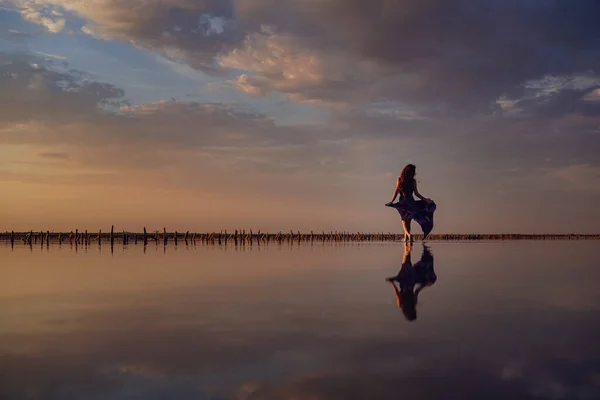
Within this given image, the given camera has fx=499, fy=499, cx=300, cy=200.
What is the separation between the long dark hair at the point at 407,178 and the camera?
2280cm

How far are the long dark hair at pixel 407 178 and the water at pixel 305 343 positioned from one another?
12336 millimetres

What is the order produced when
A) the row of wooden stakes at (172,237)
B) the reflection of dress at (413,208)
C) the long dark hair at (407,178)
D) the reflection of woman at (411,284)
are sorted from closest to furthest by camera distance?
the reflection of woman at (411,284), the long dark hair at (407,178), the reflection of dress at (413,208), the row of wooden stakes at (172,237)

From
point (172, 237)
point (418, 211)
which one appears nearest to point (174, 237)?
point (172, 237)

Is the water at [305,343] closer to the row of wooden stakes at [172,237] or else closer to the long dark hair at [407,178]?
the long dark hair at [407,178]

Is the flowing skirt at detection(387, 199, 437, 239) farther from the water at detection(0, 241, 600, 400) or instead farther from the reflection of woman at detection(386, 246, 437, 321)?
the water at detection(0, 241, 600, 400)

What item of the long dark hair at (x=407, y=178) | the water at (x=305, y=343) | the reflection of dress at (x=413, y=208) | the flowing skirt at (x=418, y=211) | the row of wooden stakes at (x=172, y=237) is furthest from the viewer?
the row of wooden stakes at (x=172, y=237)

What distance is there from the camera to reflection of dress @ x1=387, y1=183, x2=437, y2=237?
2334cm

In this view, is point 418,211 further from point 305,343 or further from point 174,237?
point 174,237

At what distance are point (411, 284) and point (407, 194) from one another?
1314 centimetres

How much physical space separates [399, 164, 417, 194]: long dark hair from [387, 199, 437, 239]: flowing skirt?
0.58 m

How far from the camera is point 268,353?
534 centimetres

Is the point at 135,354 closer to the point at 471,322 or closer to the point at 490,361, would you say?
the point at 490,361

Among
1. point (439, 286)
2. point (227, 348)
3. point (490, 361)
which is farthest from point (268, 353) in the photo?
point (439, 286)

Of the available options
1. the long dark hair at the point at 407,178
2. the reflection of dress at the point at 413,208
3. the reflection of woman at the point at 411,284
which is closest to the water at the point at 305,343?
the reflection of woman at the point at 411,284
